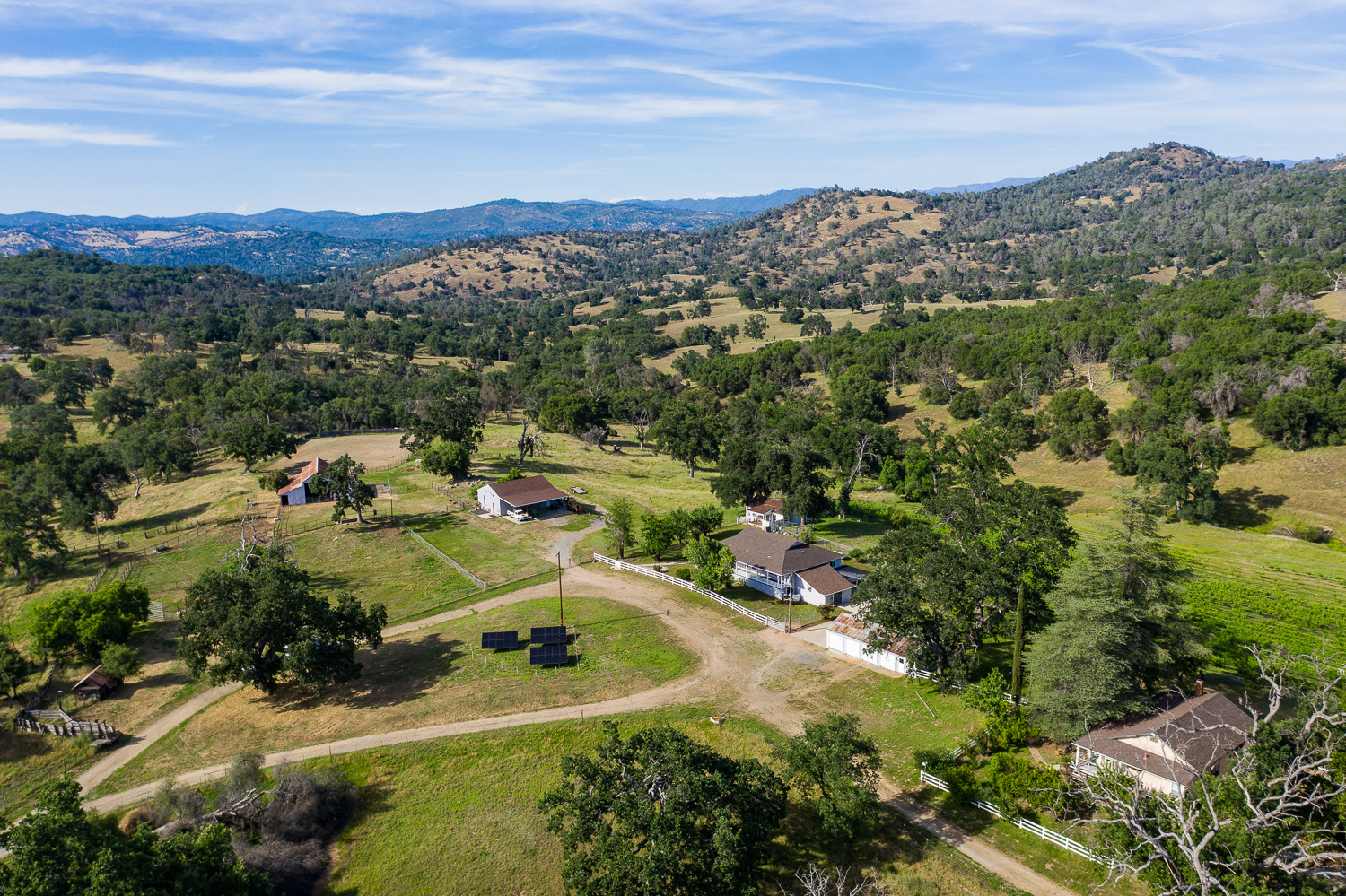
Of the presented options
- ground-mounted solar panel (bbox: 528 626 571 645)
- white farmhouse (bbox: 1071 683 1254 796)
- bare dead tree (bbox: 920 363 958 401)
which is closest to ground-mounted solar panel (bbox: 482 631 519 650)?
ground-mounted solar panel (bbox: 528 626 571 645)

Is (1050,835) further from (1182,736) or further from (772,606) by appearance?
(772,606)

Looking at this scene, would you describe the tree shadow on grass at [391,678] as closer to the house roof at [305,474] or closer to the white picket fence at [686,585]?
the white picket fence at [686,585]

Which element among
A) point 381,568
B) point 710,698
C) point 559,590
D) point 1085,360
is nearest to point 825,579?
point 710,698

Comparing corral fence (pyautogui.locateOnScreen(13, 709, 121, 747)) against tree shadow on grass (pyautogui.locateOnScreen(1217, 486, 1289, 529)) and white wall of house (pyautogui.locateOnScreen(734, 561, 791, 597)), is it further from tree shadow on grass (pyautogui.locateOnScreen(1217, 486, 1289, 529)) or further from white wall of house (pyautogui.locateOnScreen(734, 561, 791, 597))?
tree shadow on grass (pyautogui.locateOnScreen(1217, 486, 1289, 529))

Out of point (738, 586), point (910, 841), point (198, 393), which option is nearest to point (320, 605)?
point (738, 586)

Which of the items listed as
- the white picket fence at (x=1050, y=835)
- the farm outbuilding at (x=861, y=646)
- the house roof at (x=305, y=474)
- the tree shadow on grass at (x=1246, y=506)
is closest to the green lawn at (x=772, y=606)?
Answer: the farm outbuilding at (x=861, y=646)

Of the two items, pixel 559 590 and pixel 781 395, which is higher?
pixel 781 395

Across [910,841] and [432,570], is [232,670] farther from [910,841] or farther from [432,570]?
[910,841]
